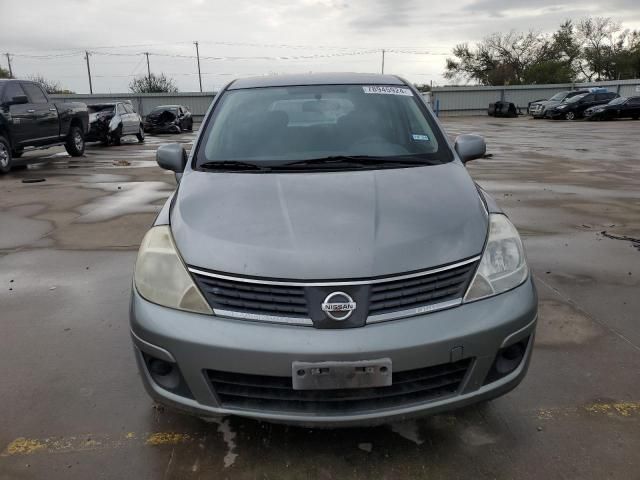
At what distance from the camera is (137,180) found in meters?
10.1

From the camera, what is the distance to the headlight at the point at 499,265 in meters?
2.14

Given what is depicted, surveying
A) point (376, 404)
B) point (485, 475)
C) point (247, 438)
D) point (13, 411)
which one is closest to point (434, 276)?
point (376, 404)

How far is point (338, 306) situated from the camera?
1962 mm

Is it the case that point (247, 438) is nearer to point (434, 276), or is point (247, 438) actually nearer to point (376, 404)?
point (376, 404)

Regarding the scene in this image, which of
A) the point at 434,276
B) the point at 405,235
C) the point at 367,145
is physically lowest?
the point at 434,276

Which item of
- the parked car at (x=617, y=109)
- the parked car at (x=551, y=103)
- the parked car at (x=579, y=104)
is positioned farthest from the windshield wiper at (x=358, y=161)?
the parked car at (x=551, y=103)

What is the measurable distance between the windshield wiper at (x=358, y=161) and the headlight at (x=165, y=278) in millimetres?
874

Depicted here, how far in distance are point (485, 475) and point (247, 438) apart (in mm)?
1032

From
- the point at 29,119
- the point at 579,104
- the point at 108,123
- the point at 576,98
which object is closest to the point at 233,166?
the point at 29,119

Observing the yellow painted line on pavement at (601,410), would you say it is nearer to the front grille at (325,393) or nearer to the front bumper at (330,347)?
the front bumper at (330,347)

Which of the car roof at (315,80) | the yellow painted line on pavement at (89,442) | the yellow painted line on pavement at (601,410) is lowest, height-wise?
the yellow painted line on pavement at (89,442)

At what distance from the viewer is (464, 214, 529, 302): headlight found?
214cm

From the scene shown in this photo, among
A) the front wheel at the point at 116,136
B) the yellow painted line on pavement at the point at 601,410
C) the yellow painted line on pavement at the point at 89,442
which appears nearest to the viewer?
the yellow painted line on pavement at the point at 89,442

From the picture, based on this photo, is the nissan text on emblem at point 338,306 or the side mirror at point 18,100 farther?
the side mirror at point 18,100
